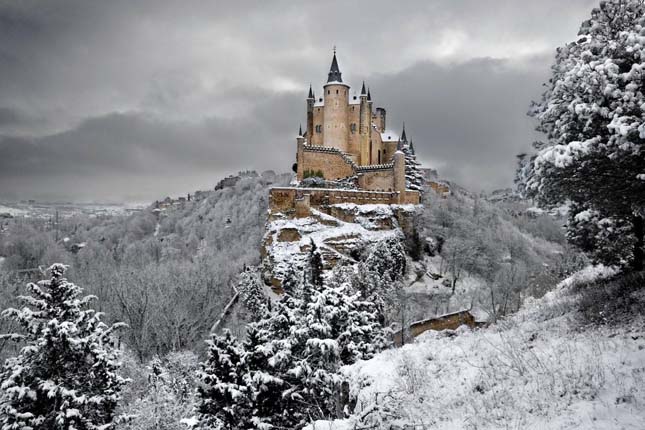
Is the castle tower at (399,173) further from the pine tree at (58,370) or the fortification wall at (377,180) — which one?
the pine tree at (58,370)

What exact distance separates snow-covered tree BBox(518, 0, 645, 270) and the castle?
112 ft

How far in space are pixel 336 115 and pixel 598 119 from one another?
45.4 m

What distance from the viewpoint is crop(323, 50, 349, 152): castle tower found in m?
51.7

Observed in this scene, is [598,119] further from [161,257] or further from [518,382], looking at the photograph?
[161,257]

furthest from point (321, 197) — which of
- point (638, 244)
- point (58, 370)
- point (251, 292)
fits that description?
point (58, 370)

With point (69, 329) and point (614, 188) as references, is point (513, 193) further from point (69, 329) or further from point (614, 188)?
point (69, 329)

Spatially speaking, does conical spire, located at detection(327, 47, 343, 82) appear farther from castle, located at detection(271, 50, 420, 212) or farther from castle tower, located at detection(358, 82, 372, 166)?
castle tower, located at detection(358, 82, 372, 166)

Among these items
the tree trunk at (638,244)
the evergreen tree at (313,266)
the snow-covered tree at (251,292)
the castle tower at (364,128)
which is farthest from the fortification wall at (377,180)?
the tree trunk at (638,244)

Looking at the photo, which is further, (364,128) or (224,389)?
(364,128)

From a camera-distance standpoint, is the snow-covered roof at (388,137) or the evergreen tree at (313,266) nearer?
the evergreen tree at (313,266)

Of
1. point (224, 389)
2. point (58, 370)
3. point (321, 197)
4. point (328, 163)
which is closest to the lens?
point (224, 389)

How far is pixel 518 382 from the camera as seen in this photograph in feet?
22.5

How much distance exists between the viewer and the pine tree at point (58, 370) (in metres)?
10.9

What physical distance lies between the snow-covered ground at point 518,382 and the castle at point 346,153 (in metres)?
34.1
